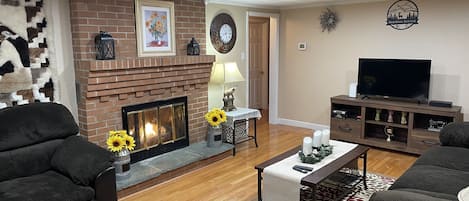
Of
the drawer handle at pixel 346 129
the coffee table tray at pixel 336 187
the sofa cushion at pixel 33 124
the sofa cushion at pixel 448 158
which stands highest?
the sofa cushion at pixel 33 124

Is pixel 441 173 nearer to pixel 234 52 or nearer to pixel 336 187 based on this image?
pixel 336 187

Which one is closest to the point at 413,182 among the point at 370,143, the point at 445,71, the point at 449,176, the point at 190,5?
the point at 449,176

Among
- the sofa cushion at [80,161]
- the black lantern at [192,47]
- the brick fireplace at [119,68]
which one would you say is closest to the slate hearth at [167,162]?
the brick fireplace at [119,68]

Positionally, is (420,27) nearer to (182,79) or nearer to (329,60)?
(329,60)

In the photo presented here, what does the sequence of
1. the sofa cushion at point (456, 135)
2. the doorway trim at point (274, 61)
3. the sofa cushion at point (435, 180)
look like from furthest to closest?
1. the doorway trim at point (274, 61)
2. the sofa cushion at point (456, 135)
3. the sofa cushion at point (435, 180)

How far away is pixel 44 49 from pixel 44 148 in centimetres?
96

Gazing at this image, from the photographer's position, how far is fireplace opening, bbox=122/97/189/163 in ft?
12.4

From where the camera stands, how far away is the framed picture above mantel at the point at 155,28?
374 cm

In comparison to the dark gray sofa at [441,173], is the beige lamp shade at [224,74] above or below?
above

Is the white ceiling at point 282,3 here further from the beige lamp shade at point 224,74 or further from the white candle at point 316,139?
the white candle at point 316,139

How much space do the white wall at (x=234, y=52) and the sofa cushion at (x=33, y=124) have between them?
2.21 m

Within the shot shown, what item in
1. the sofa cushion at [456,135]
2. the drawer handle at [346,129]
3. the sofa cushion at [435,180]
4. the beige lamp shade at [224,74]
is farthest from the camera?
the drawer handle at [346,129]

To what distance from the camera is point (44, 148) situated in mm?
2828

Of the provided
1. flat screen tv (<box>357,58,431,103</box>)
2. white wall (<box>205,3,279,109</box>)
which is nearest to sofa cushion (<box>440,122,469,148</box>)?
flat screen tv (<box>357,58,431,103</box>)
